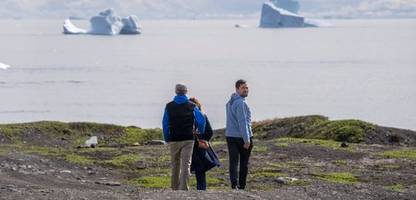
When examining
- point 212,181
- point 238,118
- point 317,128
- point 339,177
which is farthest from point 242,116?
point 317,128

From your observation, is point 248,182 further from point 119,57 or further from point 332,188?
point 119,57

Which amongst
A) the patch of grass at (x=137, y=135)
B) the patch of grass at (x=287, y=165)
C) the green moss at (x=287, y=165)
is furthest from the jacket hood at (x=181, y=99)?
the patch of grass at (x=137, y=135)

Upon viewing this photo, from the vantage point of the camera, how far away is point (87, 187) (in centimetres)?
1823

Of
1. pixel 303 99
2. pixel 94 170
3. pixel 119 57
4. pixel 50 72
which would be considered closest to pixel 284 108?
pixel 303 99

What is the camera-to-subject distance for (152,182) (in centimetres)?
Result: 1964

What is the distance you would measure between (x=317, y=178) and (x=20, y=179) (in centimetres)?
653

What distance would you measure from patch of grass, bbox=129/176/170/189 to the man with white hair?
245 cm

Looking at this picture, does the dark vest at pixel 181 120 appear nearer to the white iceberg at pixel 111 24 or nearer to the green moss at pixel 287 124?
the green moss at pixel 287 124

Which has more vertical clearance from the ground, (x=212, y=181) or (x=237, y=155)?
(x=237, y=155)

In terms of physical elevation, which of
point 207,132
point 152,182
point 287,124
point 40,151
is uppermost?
point 207,132

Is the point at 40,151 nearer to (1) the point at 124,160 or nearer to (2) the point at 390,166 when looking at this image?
(1) the point at 124,160

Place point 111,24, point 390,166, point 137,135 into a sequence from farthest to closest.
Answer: point 111,24, point 137,135, point 390,166

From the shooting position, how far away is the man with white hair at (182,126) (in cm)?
1628

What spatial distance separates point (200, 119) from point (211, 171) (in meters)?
5.15
